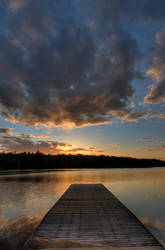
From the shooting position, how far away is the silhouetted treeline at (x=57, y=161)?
327 feet

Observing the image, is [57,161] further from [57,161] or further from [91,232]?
[91,232]

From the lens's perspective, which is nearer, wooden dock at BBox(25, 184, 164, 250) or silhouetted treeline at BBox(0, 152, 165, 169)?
wooden dock at BBox(25, 184, 164, 250)

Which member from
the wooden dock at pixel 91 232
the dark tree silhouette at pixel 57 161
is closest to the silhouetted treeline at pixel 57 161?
the dark tree silhouette at pixel 57 161

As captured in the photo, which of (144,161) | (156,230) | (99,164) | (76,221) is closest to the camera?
(76,221)

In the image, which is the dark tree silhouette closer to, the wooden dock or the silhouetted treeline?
the silhouetted treeline

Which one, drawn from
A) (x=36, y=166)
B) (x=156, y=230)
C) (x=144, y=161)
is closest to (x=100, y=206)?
(x=156, y=230)

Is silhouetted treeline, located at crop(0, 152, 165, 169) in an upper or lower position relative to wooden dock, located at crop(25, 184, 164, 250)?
upper

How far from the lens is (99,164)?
443ft

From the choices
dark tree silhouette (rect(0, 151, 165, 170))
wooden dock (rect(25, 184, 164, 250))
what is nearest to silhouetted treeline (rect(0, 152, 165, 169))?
dark tree silhouette (rect(0, 151, 165, 170))

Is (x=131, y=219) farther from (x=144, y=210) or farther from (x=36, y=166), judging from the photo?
(x=36, y=166)

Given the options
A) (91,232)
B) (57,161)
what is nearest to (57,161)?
(57,161)

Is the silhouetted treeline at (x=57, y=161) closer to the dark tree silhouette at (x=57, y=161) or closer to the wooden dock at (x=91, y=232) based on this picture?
the dark tree silhouette at (x=57, y=161)

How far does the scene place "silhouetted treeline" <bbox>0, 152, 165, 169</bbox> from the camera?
9965cm

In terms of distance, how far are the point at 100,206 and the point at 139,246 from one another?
583 centimetres
